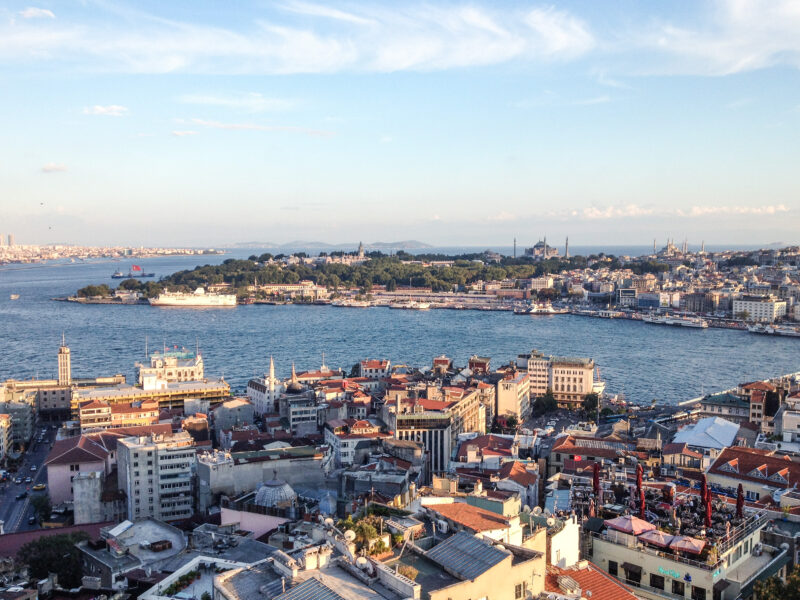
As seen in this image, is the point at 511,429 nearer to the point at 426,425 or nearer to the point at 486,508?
the point at 426,425

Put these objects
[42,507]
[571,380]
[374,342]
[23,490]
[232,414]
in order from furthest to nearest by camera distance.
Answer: [374,342] → [571,380] → [232,414] → [23,490] → [42,507]

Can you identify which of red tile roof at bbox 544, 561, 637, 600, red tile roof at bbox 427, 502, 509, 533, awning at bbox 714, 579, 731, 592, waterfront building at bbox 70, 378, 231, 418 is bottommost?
waterfront building at bbox 70, 378, 231, 418

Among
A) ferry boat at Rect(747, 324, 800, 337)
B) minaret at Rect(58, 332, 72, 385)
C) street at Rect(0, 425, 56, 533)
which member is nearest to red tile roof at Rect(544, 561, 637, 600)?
street at Rect(0, 425, 56, 533)

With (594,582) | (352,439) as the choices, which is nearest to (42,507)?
(352,439)

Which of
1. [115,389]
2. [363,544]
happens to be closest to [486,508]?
[363,544]

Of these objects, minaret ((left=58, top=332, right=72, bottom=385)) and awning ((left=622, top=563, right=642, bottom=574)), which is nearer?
awning ((left=622, top=563, right=642, bottom=574))

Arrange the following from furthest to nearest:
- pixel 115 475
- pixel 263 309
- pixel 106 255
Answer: pixel 106 255 < pixel 263 309 < pixel 115 475

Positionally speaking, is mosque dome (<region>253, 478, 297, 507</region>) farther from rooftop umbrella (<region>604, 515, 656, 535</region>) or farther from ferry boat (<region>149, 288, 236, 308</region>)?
ferry boat (<region>149, 288, 236, 308</region>)

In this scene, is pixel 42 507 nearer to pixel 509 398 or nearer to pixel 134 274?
pixel 509 398
